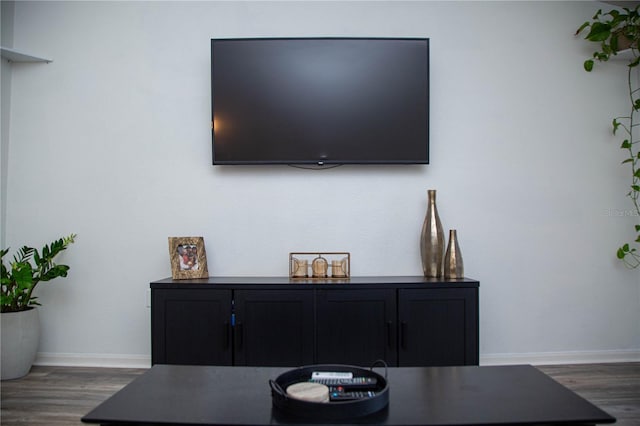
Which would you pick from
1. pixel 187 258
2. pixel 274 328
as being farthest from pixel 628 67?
pixel 187 258

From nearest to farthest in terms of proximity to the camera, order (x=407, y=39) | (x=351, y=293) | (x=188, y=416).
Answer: (x=188, y=416)
(x=351, y=293)
(x=407, y=39)

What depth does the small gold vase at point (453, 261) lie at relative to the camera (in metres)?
2.85

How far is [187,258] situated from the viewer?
292cm

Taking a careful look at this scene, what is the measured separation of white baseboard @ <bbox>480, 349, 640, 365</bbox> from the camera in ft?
10.0

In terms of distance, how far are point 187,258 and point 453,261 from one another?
1.66 metres

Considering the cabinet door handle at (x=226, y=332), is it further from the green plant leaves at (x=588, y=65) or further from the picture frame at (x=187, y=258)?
the green plant leaves at (x=588, y=65)

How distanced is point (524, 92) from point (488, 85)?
0.25 metres

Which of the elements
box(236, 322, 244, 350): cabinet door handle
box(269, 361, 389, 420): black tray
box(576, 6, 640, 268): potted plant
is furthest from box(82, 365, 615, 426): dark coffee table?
box(576, 6, 640, 268): potted plant

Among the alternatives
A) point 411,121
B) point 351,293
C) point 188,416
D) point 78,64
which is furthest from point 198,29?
point 188,416

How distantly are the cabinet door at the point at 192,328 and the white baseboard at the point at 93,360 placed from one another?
19.0 inches

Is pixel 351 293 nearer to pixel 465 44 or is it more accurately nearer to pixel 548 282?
pixel 548 282

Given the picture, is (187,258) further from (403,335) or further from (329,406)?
(329,406)

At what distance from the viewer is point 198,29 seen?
123 inches

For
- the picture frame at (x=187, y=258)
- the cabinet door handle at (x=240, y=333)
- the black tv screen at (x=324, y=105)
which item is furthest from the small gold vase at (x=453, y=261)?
the picture frame at (x=187, y=258)
